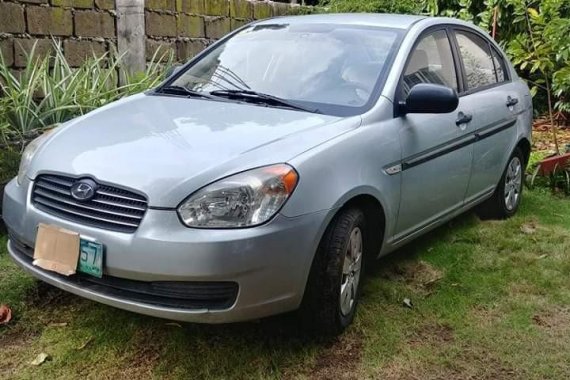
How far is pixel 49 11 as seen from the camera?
621 cm

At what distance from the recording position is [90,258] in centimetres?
271

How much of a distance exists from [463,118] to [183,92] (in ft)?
5.60

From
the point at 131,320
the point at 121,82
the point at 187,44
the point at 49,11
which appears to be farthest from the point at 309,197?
the point at 187,44

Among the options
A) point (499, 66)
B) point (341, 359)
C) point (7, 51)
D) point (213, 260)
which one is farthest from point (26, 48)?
point (341, 359)

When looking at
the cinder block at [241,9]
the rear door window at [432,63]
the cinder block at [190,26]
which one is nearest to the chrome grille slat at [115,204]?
the rear door window at [432,63]

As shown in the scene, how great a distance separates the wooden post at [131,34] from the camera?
19.5ft

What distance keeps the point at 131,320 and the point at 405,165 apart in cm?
159

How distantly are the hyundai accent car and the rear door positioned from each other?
44mm

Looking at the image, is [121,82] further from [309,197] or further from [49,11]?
[309,197]

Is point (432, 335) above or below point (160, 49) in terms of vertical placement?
below

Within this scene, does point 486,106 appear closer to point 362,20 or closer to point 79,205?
point 362,20

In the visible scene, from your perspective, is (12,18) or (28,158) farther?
(12,18)

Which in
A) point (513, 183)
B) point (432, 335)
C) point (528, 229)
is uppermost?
point (513, 183)

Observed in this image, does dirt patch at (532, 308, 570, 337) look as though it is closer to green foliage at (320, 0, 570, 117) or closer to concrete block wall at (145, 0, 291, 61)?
green foliage at (320, 0, 570, 117)
